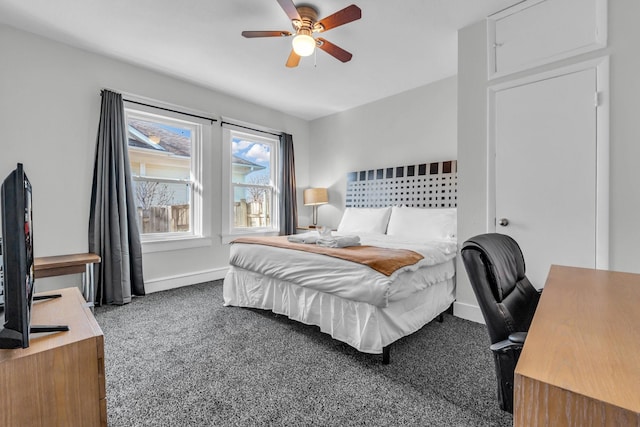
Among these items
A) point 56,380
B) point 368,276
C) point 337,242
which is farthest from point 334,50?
point 56,380

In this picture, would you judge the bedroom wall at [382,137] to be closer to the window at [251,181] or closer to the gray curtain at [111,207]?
the window at [251,181]

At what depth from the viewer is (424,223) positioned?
128 inches

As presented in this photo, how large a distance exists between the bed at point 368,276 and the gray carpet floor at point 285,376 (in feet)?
0.50

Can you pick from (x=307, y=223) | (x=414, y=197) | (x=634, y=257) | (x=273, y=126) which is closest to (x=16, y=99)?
(x=273, y=126)

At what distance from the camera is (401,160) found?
4035 mm

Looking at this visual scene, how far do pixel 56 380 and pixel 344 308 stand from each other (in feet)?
4.93

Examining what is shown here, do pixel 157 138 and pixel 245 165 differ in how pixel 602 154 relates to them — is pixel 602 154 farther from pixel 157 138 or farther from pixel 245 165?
pixel 157 138

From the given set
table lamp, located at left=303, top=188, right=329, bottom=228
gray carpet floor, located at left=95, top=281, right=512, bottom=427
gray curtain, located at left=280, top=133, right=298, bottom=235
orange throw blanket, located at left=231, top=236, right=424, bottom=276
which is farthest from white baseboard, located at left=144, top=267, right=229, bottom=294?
orange throw blanket, located at left=231, top=236, right=424, bottom=276

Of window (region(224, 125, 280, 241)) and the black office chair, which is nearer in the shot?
the black office chair

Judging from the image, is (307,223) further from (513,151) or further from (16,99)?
(16,99)

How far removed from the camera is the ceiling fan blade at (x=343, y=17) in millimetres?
1951

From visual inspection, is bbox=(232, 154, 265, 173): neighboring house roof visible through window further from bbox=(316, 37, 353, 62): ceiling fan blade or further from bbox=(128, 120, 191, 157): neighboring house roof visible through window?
bbox=(316, 37, 353, 62): ceiling fan blade

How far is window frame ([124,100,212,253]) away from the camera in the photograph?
3445 millimetres

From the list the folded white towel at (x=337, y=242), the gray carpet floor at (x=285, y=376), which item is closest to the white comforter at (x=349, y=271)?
the folded white towel at (x=337, y=242)
